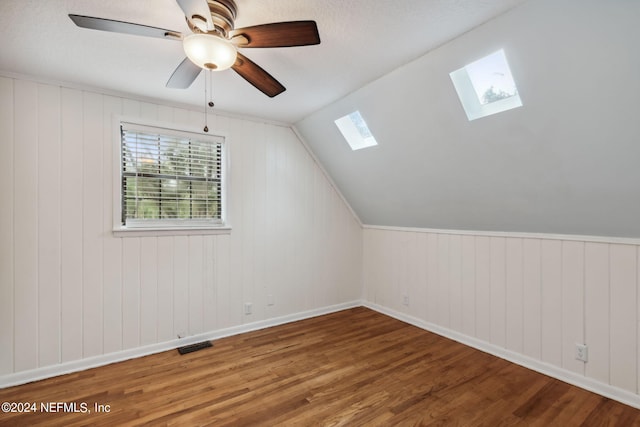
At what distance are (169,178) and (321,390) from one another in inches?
94.4

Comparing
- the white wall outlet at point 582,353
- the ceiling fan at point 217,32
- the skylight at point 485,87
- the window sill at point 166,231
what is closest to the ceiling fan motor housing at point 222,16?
the ceiling fan at point 217,32

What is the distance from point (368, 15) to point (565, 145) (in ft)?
4.99

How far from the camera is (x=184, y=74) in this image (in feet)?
6.34

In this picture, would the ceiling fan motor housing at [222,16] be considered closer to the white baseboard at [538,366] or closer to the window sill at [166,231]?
the window sill at [166,231]

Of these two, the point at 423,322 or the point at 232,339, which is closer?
the point at 232,339

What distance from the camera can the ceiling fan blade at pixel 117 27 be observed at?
4.67ft

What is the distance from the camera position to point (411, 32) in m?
1.91

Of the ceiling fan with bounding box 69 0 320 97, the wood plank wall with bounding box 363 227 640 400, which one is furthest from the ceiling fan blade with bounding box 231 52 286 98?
the wood plank wall with bounding box 363 227 640 400

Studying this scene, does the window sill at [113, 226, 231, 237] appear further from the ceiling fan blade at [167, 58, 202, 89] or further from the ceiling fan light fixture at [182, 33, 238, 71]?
the ceiling fan light fixture at [182, 33, 238, 71]

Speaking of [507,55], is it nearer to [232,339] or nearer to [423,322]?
[423,322]

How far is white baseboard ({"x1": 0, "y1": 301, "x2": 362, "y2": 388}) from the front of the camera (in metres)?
2.45

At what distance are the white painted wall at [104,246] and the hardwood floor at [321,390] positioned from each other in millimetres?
348

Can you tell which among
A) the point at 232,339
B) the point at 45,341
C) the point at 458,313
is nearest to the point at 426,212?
the point at 458,313

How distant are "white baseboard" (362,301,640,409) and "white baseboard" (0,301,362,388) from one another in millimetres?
1428
